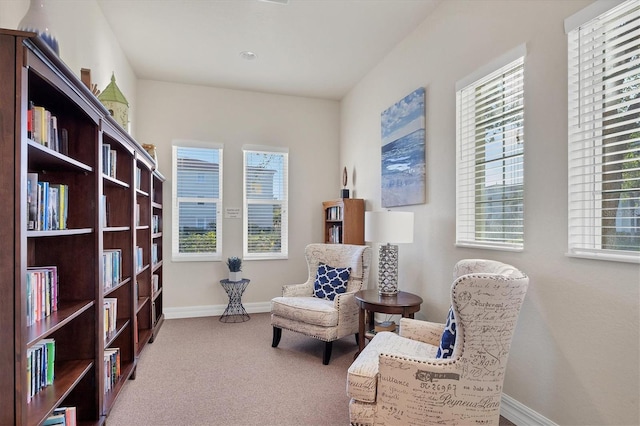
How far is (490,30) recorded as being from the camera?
2.39 metres

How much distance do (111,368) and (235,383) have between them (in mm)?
856

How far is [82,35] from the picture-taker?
2.61 metres

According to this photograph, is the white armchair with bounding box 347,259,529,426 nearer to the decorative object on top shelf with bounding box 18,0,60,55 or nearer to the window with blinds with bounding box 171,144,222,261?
the decorative object on top shelf with bounding box 18,0,60,55

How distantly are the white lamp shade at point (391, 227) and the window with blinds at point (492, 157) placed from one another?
396 millimetres

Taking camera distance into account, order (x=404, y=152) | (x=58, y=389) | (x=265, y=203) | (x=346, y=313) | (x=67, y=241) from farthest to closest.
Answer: (x=265, y=203)
(x=404, y=152)
(x=346, y=313)
(x=67, y=241)
(x=58, y=389)

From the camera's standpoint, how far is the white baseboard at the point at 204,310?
4.45 metres

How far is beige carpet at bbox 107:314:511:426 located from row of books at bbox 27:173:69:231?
134cm

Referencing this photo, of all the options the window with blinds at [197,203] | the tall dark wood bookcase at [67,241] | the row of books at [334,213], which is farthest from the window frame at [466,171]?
the window with blinds at [197,203]

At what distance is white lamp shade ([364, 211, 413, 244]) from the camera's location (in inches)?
113

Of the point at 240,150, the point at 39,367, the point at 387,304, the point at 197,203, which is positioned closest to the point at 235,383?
the point at 387,304

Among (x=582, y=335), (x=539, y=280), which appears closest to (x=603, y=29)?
(x=539, y=280)

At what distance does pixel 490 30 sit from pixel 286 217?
3333mm

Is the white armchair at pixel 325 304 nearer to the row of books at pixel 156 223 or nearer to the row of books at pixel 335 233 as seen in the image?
the row of books at pixel 335 233

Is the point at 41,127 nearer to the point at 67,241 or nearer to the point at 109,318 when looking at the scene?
the point at 67,241
